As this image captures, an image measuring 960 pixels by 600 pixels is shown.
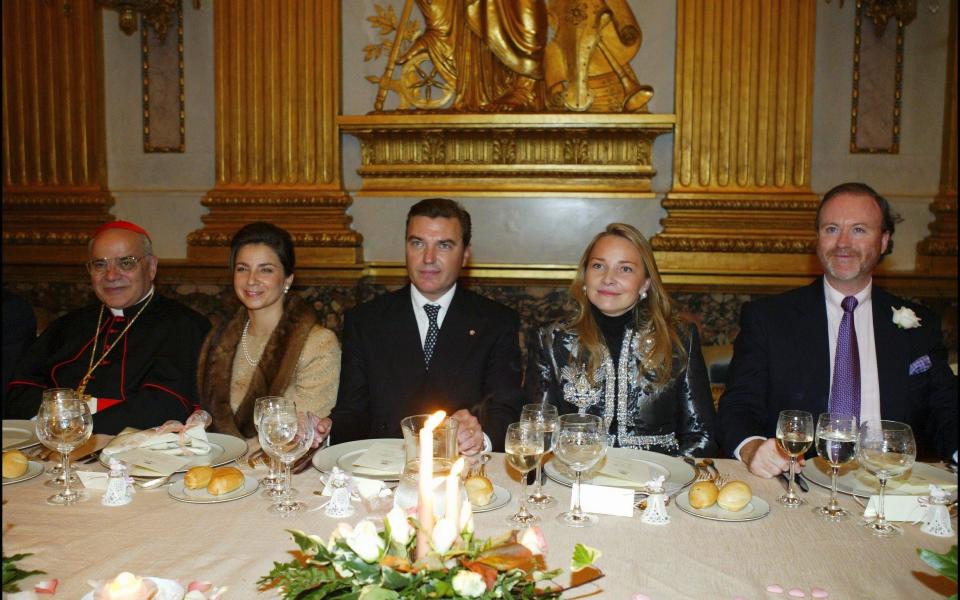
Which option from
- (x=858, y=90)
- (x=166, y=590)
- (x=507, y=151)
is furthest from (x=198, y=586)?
(x=858, y=90)

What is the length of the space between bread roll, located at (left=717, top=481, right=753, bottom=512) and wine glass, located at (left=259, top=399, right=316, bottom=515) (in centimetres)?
93

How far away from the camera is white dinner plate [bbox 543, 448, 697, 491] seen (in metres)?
1.88

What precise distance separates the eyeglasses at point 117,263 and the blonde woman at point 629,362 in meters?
1.70

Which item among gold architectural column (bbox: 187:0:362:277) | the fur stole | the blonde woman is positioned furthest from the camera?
gold architectural column (bbox: 187:0:362:277)

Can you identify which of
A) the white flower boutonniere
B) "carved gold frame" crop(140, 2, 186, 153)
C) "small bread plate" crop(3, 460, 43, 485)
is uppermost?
"carved gold frame" crop(140, 2, 186, 153)

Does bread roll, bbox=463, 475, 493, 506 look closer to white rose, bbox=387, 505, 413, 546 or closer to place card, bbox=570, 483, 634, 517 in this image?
place card, bbox=570, 483, 634, 517

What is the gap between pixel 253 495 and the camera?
1.85 metres

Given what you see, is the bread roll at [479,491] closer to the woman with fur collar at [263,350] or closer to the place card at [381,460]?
the place card at [381,460]

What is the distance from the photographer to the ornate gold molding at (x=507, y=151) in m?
4.99

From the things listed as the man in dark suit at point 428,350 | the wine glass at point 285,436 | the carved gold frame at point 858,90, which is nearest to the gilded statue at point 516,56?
the carved gold frame at point 858,90

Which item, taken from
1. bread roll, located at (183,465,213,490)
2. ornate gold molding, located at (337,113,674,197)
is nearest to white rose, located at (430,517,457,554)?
bread roll, located at (183,465,213,490)

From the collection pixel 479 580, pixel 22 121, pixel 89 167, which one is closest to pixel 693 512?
pixel 479 580

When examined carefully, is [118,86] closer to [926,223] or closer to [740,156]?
[740,156]

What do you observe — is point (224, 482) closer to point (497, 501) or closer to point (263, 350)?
point (497, 501)
